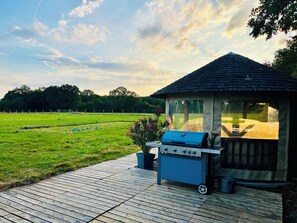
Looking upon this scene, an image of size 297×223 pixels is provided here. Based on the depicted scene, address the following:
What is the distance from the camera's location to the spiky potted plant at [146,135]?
21.3 feet

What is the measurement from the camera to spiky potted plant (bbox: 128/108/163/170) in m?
6.50

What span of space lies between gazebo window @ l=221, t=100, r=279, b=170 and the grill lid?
1.25 metres

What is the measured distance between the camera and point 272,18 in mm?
8453

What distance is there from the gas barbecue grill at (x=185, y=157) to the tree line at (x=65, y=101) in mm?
52214

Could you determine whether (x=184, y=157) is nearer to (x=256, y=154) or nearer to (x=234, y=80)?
(x=256, y=154)

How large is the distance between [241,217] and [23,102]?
76183 mm

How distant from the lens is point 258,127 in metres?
5.52

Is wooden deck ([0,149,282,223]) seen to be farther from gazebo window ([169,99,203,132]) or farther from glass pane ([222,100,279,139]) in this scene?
gazebo window ([169,99,203,132])

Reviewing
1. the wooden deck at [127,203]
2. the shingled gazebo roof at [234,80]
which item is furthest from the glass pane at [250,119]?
the wooden deck at [127,203]

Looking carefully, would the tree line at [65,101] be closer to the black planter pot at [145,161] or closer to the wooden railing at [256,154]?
the black planter pot at [145,161]

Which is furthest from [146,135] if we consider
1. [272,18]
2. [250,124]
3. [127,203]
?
[272,18]

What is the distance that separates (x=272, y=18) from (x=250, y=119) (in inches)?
206

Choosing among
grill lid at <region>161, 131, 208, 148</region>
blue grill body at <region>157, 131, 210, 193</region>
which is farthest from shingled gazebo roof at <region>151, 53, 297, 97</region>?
blue grill body at <region>157, 131, 210, 193</region>

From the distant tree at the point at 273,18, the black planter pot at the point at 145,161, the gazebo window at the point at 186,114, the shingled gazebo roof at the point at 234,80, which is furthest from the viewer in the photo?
the distant tree at the point at 273,18
